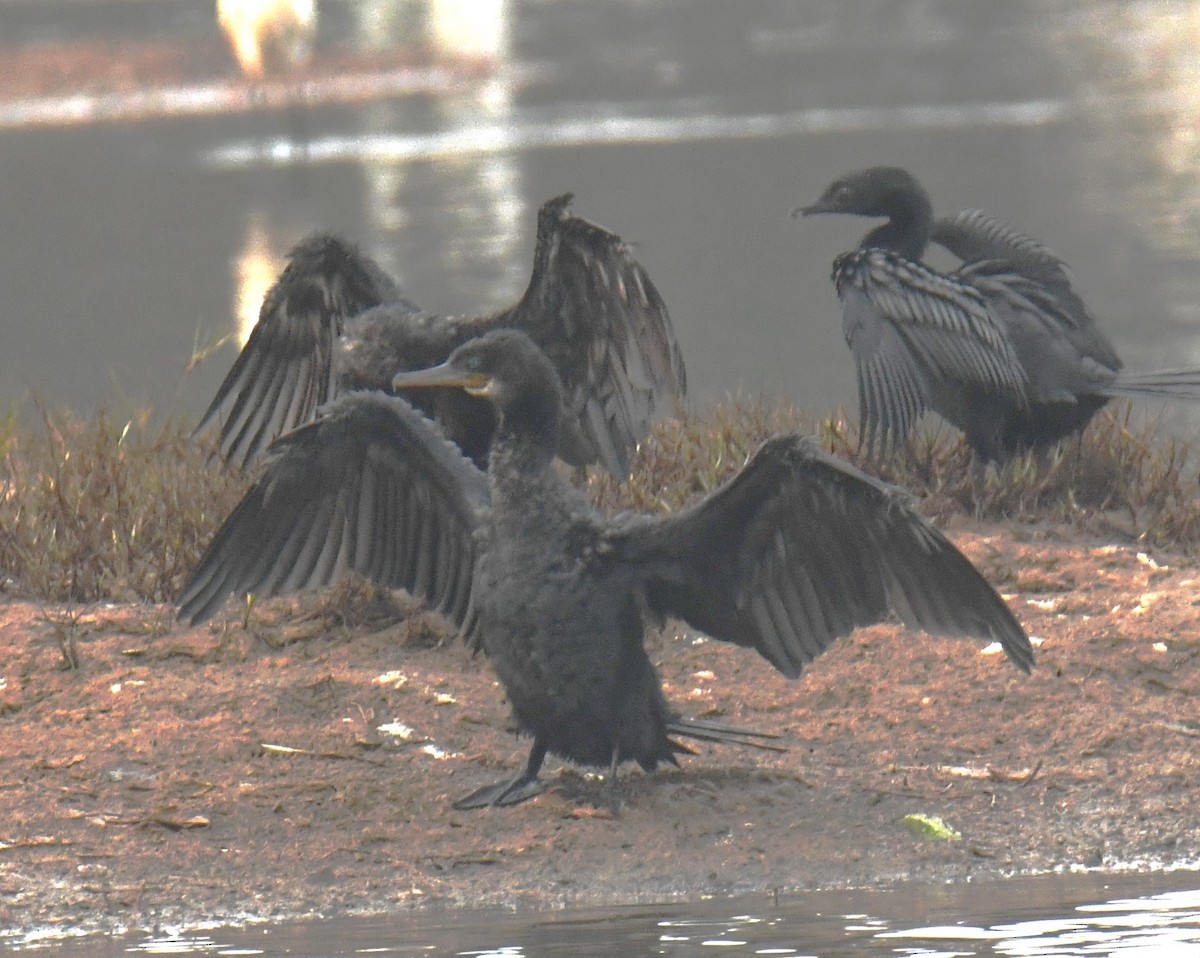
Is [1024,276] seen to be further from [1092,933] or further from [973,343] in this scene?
[1092,933]

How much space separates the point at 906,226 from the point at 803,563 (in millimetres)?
2605

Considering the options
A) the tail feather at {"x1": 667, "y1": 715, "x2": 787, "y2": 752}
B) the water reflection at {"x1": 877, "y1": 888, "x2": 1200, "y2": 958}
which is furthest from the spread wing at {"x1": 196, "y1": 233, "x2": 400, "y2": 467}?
the water reflection at {"x1": 877, "y1": 888, "x2": 1200, "y2": 958}

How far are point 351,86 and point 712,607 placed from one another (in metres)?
17.6

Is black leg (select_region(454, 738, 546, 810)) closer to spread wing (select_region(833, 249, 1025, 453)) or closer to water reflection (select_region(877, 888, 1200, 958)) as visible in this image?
water reflection (select_region(877, 888, 1200, 958))

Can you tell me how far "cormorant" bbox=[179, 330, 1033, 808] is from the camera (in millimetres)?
5086

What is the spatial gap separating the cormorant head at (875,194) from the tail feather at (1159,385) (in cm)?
86

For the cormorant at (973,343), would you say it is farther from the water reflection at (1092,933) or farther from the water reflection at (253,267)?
the water reflection at (253,267)

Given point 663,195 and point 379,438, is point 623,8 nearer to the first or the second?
point 663,195

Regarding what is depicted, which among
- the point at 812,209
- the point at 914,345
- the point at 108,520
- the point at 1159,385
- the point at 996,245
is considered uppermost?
the point at 812,209

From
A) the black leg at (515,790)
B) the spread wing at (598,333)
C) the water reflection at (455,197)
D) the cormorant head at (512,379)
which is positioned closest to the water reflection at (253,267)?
the water reflection at (455,197)

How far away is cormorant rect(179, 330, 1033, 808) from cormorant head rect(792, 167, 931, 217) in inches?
94.5

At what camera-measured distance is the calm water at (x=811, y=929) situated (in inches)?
173

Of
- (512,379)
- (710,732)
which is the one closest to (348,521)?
(512,379)

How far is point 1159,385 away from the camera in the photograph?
715 cm
